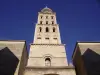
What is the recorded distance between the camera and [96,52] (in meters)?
14.2

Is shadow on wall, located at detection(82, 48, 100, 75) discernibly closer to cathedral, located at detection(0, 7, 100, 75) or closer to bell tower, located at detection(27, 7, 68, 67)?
cathedral, located at detection(0, 7, 100, 75)

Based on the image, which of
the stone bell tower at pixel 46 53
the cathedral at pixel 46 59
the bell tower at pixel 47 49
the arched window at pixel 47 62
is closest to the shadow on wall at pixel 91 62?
the cathedral at pixel 46 59

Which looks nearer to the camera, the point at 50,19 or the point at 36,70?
the point at 36,70

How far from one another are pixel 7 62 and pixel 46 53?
492cm

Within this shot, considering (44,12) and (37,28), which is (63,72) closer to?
(37,28)

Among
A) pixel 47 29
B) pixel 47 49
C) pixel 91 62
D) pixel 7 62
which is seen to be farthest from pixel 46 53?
pixel 47 29

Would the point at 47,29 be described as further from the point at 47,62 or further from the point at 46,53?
the point at 47,62

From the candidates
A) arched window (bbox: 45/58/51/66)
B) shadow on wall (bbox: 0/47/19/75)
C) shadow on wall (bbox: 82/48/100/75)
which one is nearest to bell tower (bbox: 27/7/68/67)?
arched window (bbox: 45/58/51/66)

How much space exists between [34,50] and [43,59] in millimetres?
1689

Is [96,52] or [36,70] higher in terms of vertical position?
[96,52]

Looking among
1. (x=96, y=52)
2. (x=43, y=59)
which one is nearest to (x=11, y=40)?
(x=43, y=59)

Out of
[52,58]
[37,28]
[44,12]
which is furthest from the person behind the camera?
[44,12]

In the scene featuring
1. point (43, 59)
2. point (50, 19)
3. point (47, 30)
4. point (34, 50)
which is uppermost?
point (50, 19)

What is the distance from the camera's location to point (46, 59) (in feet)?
53.6
